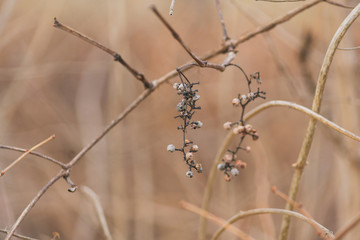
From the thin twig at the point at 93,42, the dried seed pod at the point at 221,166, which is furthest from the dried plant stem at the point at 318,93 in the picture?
the thin twig at the point at 93,42

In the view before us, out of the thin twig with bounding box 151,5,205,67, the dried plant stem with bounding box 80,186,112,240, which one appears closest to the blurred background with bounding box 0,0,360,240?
the dried plant stem with bounding box 80,186,112,240

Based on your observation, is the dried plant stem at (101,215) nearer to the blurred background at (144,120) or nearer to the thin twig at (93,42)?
the thin twig at (93,42)

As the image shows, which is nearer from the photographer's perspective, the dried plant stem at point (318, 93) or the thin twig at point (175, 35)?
the thin twig at point (175, 35)

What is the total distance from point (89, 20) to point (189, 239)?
1.65 meters

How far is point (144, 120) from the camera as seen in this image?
2408mm

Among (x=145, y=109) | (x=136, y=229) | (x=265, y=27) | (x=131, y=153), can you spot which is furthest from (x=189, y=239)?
(x=265, y=27)

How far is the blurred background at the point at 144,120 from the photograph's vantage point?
1836 millimetres

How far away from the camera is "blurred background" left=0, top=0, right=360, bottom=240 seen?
6.02ft

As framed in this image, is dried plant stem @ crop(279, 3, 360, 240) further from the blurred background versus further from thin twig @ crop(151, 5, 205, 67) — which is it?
the blurred background

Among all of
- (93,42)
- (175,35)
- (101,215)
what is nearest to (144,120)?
(101,215)

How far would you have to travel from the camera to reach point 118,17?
196 cm

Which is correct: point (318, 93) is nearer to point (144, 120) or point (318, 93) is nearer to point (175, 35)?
point (175, 35)

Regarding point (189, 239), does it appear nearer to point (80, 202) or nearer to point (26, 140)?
point (80, 202)

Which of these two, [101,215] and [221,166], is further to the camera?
[101,215]
